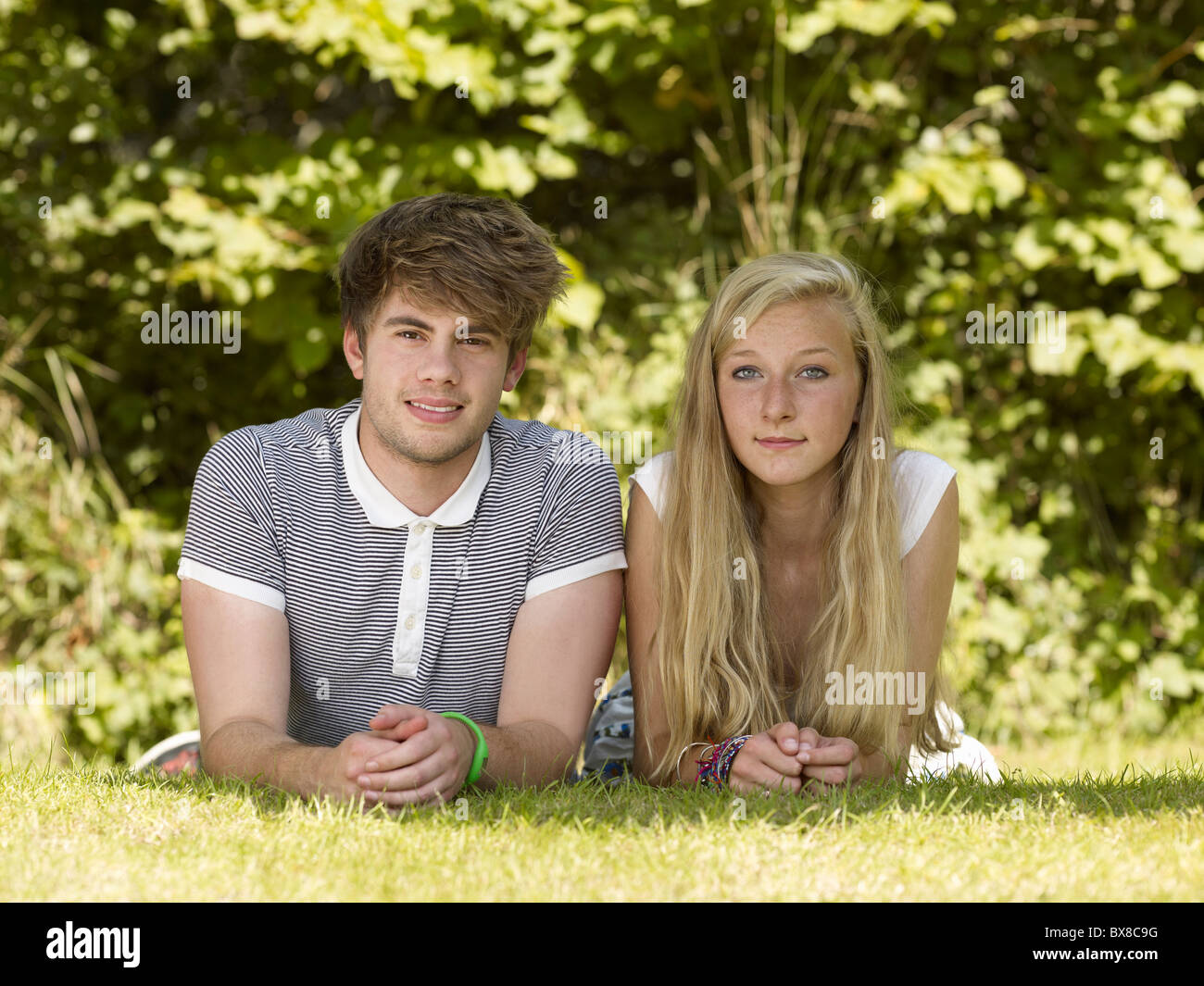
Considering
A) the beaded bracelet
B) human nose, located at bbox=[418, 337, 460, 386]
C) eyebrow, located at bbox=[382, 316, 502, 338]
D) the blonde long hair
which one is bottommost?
the beaded bracelet

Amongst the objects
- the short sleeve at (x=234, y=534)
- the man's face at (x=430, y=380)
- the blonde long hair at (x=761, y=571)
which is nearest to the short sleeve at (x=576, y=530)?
the blonde long hair at (x=761, y=571)

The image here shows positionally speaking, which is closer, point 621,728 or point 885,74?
point 621,728

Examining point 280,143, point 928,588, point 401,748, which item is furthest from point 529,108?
point 401,748

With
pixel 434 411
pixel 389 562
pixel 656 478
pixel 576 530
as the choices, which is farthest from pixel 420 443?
pixel 656 478

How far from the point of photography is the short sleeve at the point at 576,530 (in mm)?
2859

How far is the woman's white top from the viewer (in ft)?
9.77

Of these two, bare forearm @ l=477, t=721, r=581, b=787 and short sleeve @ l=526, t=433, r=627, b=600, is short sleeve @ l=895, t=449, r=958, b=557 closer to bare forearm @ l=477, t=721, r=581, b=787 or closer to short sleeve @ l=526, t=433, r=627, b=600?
short sleeve @ l=526, t=433, r=627, b=600

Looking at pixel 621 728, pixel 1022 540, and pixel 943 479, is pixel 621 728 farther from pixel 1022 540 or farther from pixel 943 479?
pixel 1022 540

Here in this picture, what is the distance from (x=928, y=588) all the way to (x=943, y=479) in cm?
27

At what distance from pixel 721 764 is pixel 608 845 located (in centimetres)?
61

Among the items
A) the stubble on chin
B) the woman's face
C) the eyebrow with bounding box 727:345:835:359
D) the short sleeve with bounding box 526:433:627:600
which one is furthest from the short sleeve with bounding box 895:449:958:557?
the stubble on chin

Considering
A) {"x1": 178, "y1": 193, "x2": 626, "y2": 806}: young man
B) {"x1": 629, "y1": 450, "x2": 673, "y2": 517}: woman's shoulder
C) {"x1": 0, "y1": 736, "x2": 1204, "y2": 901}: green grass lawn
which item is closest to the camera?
{"x1": 0, "y1": 736, "x2": 1204, "y2": 901}: green grass lawn

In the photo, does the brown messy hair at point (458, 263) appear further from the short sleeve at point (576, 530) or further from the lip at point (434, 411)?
the short sleeve at point (576, 530)

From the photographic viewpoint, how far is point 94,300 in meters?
5.70
